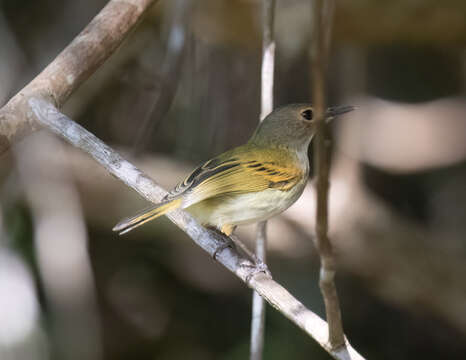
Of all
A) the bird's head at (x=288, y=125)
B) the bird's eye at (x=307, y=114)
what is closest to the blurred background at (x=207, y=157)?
the bird's head at (x=288, y=125)

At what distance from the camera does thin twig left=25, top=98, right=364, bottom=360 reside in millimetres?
2148

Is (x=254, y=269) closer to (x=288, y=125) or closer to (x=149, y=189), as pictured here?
(x=149, y=189)

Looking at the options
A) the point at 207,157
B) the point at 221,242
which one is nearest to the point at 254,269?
the point at 221,242

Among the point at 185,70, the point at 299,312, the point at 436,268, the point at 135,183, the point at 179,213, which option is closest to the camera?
the point at 299,312

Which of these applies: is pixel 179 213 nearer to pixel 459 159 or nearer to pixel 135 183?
pixel 135 183

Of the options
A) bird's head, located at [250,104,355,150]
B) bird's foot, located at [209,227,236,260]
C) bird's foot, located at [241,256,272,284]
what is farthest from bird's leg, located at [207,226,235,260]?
bird's head, located at [250,104,355,150]

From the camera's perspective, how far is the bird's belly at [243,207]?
116 inches

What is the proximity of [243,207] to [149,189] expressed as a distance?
58 centimetres

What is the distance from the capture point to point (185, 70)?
5.06m

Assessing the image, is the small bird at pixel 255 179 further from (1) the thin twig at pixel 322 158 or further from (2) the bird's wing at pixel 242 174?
(1) the thin twig at pixel 322 158

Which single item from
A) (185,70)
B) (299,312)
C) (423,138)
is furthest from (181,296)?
(299,312)

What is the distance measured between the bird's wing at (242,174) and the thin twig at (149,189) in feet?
0.59

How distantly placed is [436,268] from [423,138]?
1.39 m

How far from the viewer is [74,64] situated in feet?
9.04
